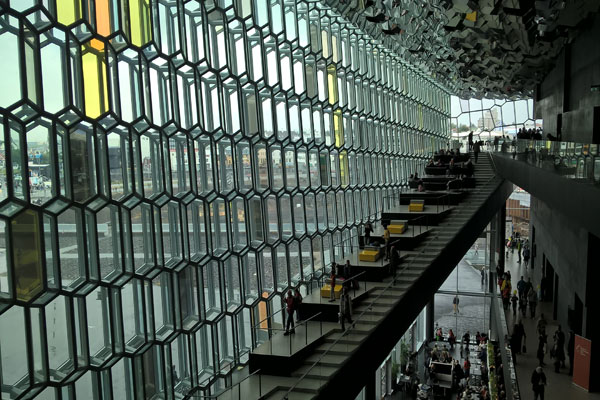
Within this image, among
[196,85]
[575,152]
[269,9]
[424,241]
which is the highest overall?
[269,9]

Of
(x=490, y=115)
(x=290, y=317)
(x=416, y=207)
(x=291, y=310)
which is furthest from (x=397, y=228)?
(x=490, y=115)

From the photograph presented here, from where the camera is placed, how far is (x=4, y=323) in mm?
7426

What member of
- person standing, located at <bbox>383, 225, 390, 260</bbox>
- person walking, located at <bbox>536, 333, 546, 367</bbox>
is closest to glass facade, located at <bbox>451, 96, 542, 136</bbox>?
person walking, located at <bbox>536, 333, 546, 367</bbox>

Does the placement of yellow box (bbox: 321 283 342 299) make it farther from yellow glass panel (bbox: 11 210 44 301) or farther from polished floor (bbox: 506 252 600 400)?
polished floor (bbox: 506 252 600 400)

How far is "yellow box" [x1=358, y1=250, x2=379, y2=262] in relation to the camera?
15242 mm

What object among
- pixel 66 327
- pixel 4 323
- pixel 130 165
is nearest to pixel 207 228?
pixel 130 165

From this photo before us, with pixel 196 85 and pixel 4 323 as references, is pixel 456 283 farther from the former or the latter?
pixel 4 323

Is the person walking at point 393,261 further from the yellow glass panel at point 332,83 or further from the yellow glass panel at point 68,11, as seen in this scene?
the yellow glass panel at point 68,11

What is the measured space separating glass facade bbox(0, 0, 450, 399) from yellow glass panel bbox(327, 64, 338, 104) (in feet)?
1.55

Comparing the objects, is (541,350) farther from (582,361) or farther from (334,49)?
(334,49)

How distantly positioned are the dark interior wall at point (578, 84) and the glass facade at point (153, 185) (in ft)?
26.9

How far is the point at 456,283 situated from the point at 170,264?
103 ft

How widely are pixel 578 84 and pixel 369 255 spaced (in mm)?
12699

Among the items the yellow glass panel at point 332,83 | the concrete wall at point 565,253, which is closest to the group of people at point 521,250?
the concrete wall at point 565,253
